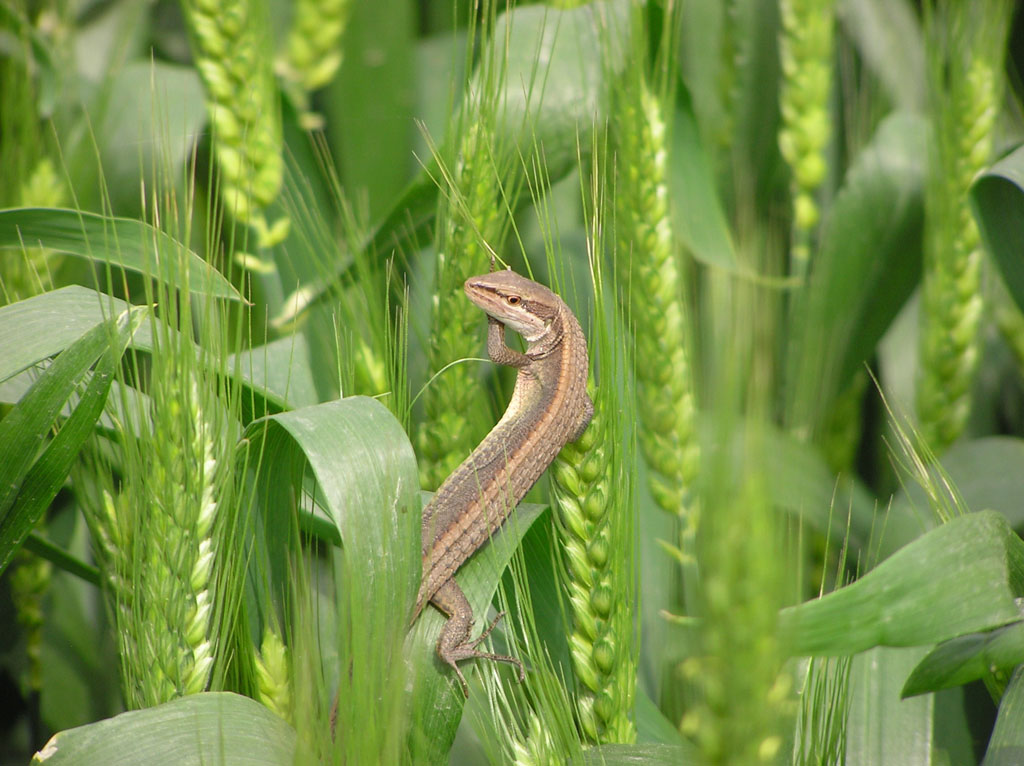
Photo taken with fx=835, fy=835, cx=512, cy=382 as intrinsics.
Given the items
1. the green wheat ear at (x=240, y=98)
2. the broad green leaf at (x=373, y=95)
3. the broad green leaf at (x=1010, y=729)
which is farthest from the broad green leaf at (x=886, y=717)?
the broad green leaf at (x=373, y=95)

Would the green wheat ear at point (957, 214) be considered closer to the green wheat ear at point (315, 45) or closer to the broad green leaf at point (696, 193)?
the broad green leaf at point (696, 193)

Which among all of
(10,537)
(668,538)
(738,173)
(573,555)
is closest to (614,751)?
(573,555)

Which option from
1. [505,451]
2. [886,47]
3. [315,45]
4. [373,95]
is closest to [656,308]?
[505,451]

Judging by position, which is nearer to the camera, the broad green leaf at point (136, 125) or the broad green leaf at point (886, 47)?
the broad green leaf at point (136, 125)

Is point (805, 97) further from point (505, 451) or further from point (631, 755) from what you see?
point (631, 755)

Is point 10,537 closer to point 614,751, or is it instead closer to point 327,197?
point 614,751

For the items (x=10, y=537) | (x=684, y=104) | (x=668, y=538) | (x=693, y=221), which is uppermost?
(x=684, y=104)

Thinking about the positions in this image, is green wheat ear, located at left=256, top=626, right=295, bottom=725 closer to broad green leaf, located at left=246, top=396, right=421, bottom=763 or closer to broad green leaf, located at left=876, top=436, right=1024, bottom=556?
broad green leaf, located at left=246, top=396, right=421, bottom=763
